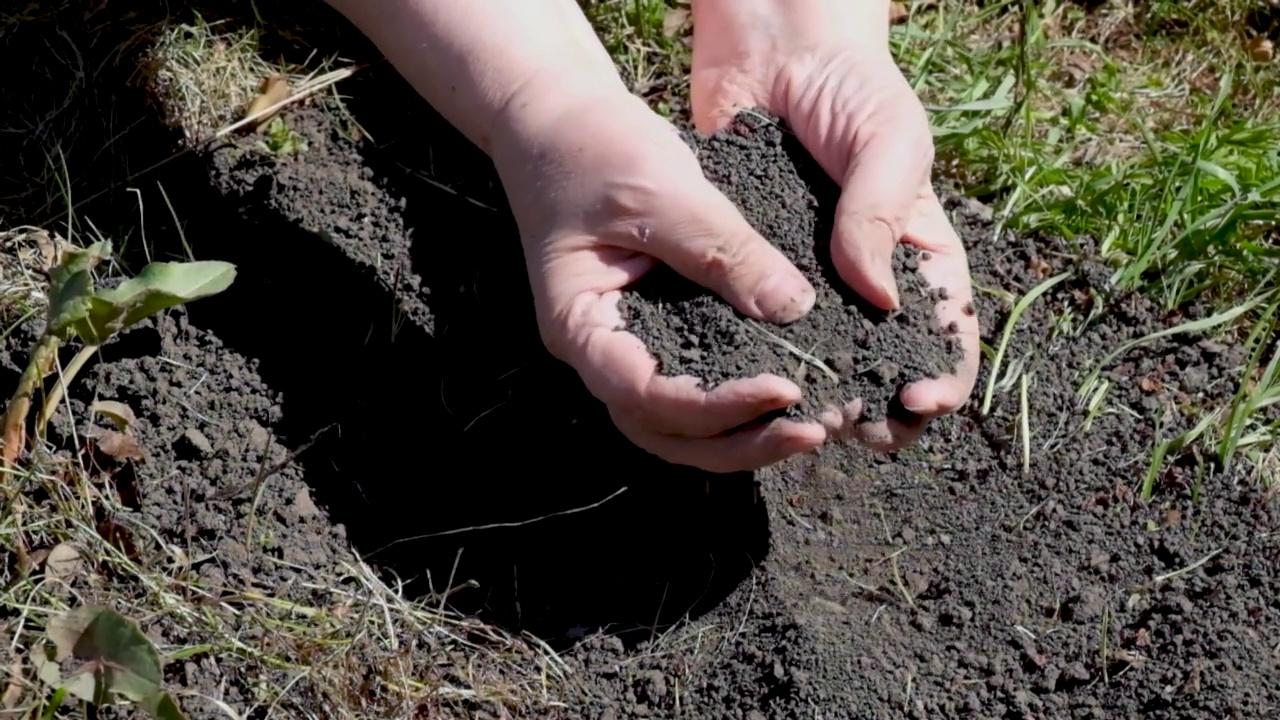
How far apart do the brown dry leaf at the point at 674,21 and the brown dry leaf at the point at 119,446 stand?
1.23 meters

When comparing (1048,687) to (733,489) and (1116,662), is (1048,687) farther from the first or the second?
(733,489)

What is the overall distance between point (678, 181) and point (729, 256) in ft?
0.40

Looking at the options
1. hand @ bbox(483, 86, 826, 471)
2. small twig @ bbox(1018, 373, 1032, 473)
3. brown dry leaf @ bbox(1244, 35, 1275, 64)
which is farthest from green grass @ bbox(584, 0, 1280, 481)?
hand @ bbox(483, 86, 826, 471)

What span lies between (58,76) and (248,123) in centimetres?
34

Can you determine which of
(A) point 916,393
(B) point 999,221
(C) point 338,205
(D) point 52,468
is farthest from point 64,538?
(B) point 999,221

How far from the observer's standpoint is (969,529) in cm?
187

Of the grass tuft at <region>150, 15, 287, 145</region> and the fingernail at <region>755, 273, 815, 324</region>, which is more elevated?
the grass tuft at <region>150, 15, 287, 145</region>

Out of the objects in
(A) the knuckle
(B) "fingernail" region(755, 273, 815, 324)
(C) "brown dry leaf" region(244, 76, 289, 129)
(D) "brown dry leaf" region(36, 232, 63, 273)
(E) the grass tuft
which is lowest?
(B) "fingernail" region(755, 273, 815, 324)

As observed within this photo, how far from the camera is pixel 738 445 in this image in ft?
5.16

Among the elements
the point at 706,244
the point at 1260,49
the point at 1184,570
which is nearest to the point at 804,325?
the point at 706,244

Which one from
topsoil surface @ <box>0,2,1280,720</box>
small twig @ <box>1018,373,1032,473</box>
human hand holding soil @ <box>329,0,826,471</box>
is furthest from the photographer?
small twig @ <box>1018,373,1032,473</box>

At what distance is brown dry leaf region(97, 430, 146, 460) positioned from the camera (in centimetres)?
172

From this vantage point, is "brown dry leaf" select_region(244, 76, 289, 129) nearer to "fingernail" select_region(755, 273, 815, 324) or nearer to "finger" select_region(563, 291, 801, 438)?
"finger" select_region(563, 291, 801, 438)

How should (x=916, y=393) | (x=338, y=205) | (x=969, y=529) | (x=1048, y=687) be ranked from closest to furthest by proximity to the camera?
(x=916, y=393) → (x=1048, y=687) → (x=969, y=529) → (x=338, y=205)
